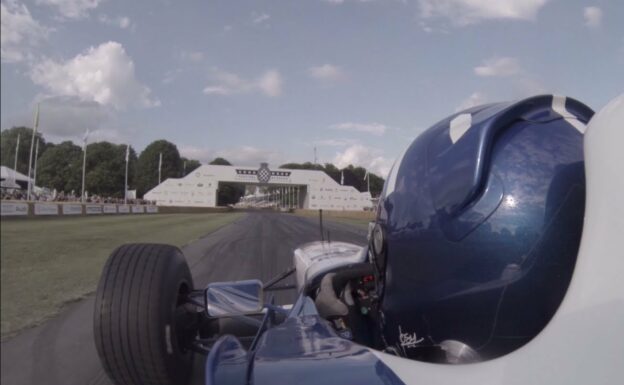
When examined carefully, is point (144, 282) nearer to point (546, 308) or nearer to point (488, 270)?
point (488, 270)

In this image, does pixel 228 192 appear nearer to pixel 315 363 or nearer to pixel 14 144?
pixel 14 144

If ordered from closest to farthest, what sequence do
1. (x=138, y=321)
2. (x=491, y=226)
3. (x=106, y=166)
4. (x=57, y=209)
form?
(x=491, y=226), (x=138, y=321), (x=57, y=209), (x=106, y=166)

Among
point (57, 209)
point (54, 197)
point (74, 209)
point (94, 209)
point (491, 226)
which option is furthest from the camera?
point (94, 209)

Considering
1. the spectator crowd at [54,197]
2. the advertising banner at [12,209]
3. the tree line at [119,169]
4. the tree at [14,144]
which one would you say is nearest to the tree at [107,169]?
the tree line at [119,169]

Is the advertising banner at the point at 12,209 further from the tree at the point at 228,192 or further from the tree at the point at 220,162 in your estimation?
the tree at the point at 228,192

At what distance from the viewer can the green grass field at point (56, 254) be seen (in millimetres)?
1403

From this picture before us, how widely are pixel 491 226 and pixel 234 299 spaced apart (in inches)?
51.7

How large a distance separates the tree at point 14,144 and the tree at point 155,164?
785mm

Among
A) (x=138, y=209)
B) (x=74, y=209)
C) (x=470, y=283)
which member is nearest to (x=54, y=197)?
(x=74, y=209)

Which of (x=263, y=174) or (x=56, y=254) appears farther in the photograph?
(x=263, y=174)

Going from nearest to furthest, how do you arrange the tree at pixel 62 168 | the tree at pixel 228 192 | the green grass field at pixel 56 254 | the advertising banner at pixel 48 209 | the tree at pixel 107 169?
1. the green grass field at pixel 56 254
2. the tree at pixel 62 168
3. the advertising banner at pixel 48 209
4. the tree at pixel 107 169
5. the tree at pixel 228 192

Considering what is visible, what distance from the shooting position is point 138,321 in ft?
7.02

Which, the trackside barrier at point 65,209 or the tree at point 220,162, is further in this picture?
the tree at point 220,162

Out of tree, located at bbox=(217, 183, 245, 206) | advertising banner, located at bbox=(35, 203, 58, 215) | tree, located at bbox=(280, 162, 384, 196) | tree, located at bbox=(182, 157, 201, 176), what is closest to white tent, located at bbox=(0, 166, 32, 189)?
advertising banner, located at bbox=(35, 203, 58, 215)
